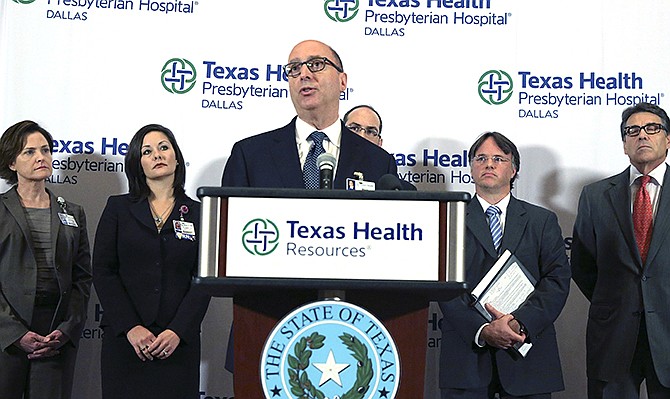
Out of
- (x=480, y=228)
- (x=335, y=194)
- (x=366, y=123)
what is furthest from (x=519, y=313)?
(x=335, y=194)

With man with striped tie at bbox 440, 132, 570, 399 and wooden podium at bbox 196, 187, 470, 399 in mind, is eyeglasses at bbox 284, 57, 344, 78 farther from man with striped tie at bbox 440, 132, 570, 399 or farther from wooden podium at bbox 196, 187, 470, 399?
man with striped tie at bbox 440, 132, 570, 399

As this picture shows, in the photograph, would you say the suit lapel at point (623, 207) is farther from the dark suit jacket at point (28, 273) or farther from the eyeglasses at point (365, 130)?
the dark suit jacket at point (28, 273)

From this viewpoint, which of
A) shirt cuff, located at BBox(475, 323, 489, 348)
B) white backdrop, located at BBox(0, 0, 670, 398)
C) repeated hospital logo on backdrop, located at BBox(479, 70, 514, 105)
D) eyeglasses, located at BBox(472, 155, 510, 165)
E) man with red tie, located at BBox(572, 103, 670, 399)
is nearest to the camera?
shirt cuff, located at BBox(475, 323, 489, 348)

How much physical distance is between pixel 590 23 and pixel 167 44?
2.29 metres

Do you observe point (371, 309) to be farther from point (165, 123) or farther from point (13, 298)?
point (165, 123)

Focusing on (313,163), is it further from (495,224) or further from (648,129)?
(648,129)

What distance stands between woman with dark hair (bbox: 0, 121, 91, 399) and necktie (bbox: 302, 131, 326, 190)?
177 cm

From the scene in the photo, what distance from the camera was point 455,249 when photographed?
1583mm

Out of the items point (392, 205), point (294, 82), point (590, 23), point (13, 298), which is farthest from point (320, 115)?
point (590, 23)

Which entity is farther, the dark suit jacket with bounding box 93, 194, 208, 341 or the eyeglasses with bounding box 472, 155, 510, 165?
the eyeglasses with bounding box 472, 155, 510, 165

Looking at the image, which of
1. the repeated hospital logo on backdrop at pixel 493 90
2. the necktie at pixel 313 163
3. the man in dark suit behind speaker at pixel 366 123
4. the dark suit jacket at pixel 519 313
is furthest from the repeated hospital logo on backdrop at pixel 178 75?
the necktie at pixel 313 163

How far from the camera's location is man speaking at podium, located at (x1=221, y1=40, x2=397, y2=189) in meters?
2.32

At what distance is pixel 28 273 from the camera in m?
3.54

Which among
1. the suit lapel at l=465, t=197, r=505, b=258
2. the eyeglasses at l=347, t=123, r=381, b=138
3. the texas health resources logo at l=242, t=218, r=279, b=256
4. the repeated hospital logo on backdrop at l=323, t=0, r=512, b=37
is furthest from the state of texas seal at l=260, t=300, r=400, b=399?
the repeated hospital logo on backdrop at l=323, t=0, r=512, b=37
